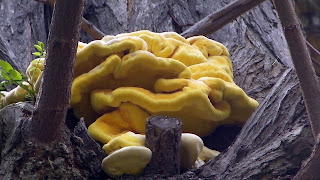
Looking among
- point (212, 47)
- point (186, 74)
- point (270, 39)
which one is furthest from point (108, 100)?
point (270, 39)

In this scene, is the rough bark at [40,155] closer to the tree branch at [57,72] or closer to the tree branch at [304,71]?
the tree branch at [57,72]

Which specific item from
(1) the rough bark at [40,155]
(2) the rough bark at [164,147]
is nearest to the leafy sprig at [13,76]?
(1) the rough bark at [40,155]

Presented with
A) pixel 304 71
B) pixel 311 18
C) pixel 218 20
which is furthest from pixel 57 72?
pixel 311 18

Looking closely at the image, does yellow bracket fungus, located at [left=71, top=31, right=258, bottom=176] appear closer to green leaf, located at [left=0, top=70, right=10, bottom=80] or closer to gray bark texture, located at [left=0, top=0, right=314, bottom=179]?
gray bark texture, located at [left=0, top=0, right=314, bottom=179]

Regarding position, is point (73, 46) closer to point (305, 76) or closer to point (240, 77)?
point (305, 76)

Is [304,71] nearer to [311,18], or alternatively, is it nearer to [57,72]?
[57,72]
